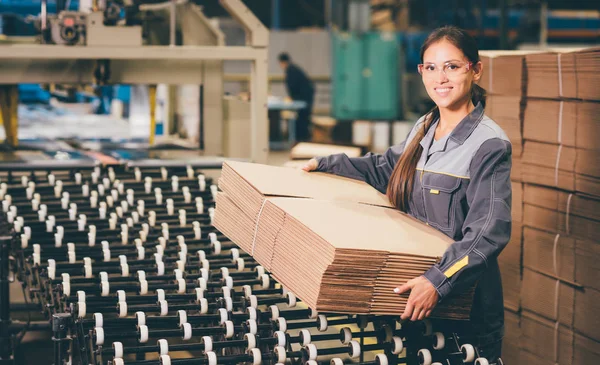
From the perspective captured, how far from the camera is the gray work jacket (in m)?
2.13

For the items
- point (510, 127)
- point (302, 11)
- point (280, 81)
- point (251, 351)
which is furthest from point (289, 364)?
point (302, 11)

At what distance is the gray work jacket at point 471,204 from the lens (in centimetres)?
213

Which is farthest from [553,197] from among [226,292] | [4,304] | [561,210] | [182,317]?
[4,304]

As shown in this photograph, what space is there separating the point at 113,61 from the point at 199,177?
1.21 metres

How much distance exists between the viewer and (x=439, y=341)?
2.44 m

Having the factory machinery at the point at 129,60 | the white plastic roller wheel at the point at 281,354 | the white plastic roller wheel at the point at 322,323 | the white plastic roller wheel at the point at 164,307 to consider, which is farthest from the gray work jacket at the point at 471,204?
the factory machinery at the point at 129,60

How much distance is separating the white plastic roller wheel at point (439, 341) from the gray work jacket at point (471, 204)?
11cm

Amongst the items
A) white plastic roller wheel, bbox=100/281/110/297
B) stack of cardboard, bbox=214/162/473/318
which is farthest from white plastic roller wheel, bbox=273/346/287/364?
white plastic roller wheel, bbox=100/281/110/297

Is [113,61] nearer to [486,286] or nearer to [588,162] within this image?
[588,162]

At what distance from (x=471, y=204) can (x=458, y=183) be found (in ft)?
0.34

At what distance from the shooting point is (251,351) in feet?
7.99

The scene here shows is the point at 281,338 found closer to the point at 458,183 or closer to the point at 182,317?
the point at 182,317

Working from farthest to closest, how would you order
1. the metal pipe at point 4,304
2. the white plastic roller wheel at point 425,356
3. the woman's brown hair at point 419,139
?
the metal pipe at point 4,304
the white plastic roller wheel at point 425,356
the woman's brown hair at point 419,139

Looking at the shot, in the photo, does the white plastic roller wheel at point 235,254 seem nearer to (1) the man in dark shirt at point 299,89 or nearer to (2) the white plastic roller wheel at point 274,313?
(2) the white plastic roller wheel at point 274,313
